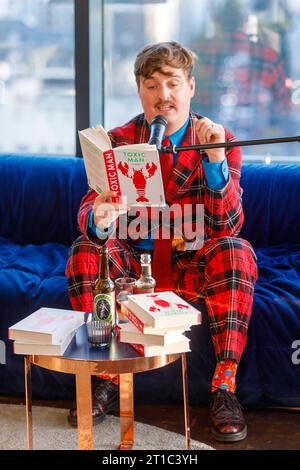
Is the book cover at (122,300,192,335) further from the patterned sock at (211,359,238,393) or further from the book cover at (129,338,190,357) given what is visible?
the patterned sock at (211,359,238,393)

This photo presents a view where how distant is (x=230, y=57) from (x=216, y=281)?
4.63 ft

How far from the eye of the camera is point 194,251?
7.34ft

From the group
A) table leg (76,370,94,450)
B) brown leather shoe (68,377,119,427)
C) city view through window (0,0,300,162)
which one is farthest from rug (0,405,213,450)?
city view through window (0,0,300,162)

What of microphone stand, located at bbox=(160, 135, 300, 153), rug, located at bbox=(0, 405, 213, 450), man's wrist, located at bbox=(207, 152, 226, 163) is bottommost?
rug, located at bbox=(0, 405, 213, 450)

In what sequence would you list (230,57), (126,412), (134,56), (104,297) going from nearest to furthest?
1. (104,297)
2. (126,412)
3. (230,57)
4. (134,56)

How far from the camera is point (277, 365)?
2193 mm

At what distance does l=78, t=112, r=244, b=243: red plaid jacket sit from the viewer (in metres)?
2.08

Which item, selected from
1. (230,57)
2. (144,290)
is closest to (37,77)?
(230,57)

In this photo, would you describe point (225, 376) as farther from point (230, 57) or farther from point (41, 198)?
point (230, 57)

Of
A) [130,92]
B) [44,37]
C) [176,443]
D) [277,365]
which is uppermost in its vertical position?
[44,37]

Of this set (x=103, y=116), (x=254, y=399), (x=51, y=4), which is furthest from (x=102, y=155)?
(x=51, y=4)

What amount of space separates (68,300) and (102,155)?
64cm
